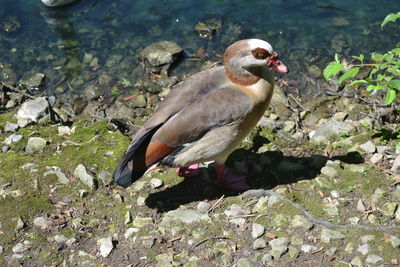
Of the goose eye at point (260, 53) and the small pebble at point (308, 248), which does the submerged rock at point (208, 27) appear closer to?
the goose eye at point (260, 53)

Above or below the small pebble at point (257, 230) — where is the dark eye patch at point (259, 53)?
above

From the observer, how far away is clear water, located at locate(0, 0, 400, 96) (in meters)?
8.80

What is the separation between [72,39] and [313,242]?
6.60 m

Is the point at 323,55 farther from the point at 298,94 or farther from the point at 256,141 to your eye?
the point at 256,141

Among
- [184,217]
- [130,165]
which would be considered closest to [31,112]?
[130,165]

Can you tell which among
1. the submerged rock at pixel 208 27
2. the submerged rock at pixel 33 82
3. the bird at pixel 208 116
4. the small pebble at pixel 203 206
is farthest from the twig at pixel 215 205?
the submerged rock at pixel 208 27

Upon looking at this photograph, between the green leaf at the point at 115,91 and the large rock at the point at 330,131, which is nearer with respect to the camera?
the large rock at the point at 330,131

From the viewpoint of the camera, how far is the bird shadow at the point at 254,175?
514 cm

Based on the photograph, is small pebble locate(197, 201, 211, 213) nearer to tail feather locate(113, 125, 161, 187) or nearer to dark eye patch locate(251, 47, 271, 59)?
tail feather locate(113, 125, 161, 187)

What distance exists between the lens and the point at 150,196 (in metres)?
5.17

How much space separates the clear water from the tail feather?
3.88m

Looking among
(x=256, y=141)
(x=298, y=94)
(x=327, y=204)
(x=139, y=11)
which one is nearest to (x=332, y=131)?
(x=256, y=141)

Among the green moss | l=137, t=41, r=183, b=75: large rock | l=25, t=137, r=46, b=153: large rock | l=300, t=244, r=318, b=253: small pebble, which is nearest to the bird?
the green moss

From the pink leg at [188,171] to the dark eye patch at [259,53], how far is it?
139 centimetres
